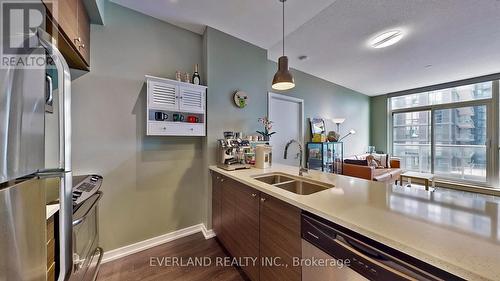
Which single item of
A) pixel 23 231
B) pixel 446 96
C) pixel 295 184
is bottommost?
pixel 295 184

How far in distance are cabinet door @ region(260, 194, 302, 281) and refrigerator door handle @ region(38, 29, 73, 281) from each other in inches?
39.5

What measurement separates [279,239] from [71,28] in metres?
2.12

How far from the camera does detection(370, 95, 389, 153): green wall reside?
18.6ft

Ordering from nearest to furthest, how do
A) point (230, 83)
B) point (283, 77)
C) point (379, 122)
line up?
point (283, 77) < point (230, 83) < point (379, 122)

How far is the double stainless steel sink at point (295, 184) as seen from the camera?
1445 mm

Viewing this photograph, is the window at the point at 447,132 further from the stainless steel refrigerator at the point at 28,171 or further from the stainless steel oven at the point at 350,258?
the stainless steel refrigerator at the point at 28,171

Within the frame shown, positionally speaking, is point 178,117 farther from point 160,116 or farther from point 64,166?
point 64,166

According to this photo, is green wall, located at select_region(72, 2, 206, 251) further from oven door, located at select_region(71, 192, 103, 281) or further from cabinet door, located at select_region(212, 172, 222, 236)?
oven door, located at select_region(71, 192, 103, 281)

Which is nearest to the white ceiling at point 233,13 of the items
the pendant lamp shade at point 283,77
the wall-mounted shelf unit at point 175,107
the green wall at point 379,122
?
the pendant lamp shade at point 283,77

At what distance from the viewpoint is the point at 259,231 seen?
135cm

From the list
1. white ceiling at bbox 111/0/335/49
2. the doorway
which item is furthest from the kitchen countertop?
the doorway

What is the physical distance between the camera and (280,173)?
6.04ft

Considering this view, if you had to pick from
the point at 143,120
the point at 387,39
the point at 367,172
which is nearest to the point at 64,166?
the point at 143,120

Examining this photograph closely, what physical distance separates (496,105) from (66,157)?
7147 mm
